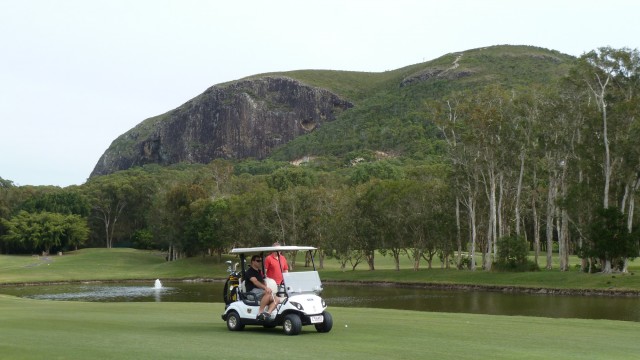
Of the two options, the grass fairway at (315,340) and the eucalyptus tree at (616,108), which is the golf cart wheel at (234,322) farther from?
the eucalyptus tree at (616,108)

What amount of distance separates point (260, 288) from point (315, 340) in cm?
286

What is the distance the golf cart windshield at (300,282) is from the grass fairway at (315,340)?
117cm

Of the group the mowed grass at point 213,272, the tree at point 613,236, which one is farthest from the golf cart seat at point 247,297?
the tree at point 613,236

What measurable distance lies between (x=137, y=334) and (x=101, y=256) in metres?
97.8

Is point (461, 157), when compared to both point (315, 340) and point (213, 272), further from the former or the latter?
point (315, 340)

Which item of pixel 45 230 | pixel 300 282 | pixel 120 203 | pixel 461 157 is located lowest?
pixel 300 282

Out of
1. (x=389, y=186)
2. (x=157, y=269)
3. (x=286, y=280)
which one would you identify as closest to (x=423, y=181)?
(x=389, y=186)

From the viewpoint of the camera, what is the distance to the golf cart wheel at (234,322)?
63.0 ft

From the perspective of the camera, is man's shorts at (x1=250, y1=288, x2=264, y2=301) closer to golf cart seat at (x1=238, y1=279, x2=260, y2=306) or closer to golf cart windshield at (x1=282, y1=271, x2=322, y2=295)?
golf cart seat at (x1=238, y1=279, x2=260, y2=306)

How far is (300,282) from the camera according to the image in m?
18.4

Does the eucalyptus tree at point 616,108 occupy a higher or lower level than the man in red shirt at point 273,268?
higher

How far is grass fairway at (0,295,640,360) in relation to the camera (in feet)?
47.3

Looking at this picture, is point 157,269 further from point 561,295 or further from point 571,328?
point 571,328

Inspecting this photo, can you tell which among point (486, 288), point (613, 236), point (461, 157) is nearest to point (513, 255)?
point (486, 288)
